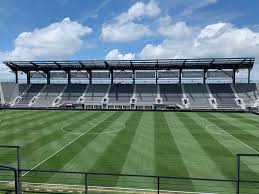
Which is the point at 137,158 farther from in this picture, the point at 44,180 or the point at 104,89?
the point at 104,89

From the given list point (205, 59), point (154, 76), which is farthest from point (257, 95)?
point (154, 76)

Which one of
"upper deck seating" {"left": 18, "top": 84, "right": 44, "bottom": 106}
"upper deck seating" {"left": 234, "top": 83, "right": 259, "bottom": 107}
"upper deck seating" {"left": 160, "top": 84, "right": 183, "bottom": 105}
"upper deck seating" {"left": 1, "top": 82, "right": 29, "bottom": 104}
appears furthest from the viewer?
"upper deck seating" {"left": 1, "top": 82, "right": 29, "bottom": 104}

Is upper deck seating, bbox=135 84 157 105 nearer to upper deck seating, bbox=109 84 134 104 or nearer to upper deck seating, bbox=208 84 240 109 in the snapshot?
upper deck seating, bbox=109 84 134 104

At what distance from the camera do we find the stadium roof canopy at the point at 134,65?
58500mm

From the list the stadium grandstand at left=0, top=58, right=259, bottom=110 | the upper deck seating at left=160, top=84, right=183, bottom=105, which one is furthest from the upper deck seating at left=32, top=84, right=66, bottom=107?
the upper deck seating at left=160, top=84, right=183, bottom=105

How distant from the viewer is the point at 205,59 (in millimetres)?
56812

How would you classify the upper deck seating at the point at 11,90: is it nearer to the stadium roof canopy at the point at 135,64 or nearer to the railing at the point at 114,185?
the stadium roof canopy at the point at 135,64

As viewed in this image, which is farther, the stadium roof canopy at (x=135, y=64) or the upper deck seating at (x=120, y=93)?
the upper deck seating at (x=120, y=93)

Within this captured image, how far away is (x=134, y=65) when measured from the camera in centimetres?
6306

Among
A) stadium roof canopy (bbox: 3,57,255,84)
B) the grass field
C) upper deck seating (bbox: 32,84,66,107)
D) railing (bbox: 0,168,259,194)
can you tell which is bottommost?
railing (bbox: 0,168,259,194)

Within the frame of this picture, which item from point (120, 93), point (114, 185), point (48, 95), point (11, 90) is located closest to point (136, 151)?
point (114, 185)

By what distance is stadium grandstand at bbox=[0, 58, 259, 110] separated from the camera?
61656 millimetres

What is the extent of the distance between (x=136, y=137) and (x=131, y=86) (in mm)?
45517

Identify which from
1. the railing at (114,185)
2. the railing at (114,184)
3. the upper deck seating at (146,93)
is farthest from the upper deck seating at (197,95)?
the railing at (114,185)
